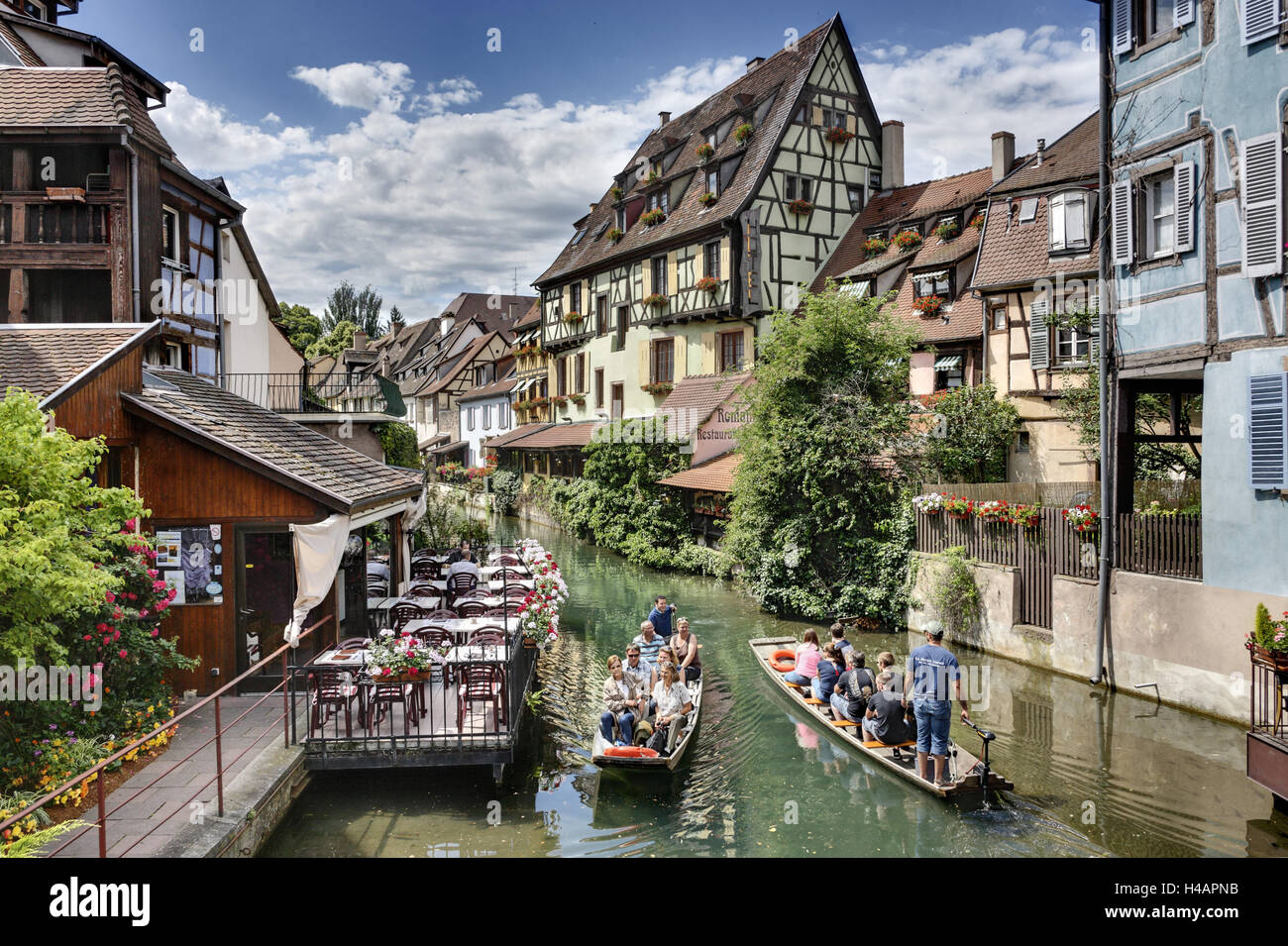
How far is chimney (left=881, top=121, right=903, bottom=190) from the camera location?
31531 millimetres

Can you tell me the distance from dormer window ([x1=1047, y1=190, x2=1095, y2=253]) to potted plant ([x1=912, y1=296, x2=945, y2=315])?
4.38 metres

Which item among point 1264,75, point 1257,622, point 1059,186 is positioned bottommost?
point 1257,622

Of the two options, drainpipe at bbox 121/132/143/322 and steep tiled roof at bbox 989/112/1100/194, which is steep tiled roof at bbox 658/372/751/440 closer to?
steep tiled roof at bbox 989/112/1100/194

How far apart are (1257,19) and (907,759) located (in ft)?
32.8

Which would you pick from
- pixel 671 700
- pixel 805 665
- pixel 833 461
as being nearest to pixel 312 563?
pixel 671 700

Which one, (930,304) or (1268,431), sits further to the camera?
(930,304)

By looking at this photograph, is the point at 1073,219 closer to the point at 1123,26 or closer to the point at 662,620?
the point at 1123,26

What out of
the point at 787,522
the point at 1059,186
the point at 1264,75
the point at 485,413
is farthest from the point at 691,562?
the point at 485,413

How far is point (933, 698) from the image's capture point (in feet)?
30.1

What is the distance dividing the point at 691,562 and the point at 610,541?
15.1 feet

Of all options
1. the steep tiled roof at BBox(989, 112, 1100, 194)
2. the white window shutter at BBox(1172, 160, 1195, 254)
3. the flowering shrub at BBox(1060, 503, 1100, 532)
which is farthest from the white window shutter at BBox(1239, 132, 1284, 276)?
the steep tiled roof at BBox(989, 112, 1100, 194)
